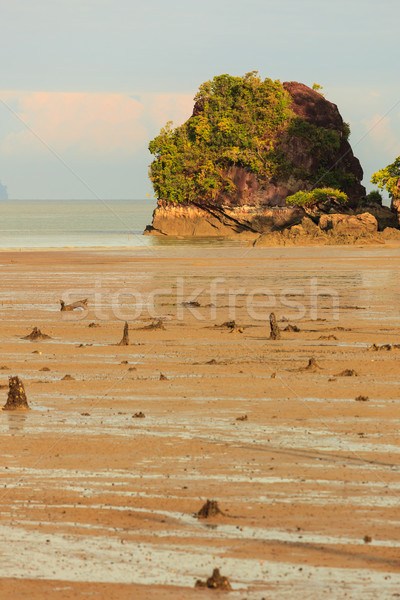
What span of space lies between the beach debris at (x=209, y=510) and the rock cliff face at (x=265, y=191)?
79.4m

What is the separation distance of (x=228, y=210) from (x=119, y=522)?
82.0 meters

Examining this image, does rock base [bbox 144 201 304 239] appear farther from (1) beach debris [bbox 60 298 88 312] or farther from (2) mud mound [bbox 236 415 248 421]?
(2) mud mound [bbox 236 415 248 421]

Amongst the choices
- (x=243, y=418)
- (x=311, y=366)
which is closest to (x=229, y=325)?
(x=311, y=366)

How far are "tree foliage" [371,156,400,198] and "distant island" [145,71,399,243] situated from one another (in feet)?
31.2

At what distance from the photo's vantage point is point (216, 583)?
584cm

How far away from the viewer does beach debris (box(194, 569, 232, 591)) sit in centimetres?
583

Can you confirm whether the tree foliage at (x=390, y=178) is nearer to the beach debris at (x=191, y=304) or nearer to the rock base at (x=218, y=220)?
the rock base at (x=218, y=220)

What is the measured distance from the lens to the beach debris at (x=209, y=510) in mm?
7168

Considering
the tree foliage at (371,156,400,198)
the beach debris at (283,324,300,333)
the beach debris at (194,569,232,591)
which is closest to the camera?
the beach debris at (194,569,232,591)

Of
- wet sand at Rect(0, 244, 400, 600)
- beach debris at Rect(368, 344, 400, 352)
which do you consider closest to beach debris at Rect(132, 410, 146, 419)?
wet sand at Rect(0, 244, 400, 600)

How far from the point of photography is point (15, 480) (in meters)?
8.25

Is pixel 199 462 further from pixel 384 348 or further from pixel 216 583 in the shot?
pixel 384 348

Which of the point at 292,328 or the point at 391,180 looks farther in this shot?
the point at 391,180

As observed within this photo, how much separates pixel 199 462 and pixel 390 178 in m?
67.8
